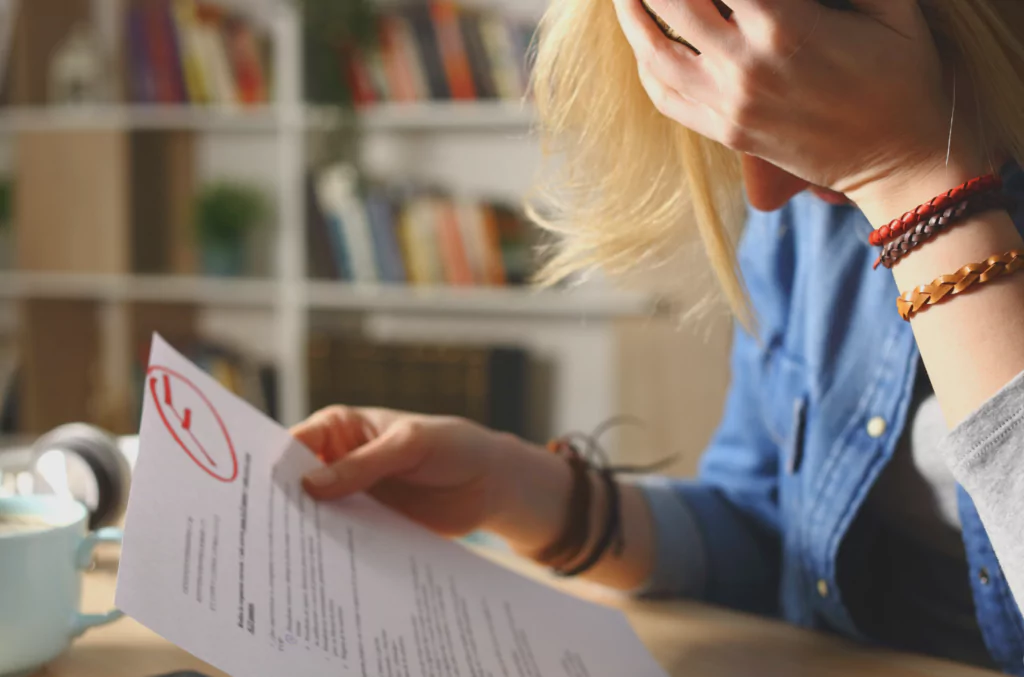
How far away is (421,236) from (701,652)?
1896mm

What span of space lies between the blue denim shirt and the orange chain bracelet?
0.15 metres

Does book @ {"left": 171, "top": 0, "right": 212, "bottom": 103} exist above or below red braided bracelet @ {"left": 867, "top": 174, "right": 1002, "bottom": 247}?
above

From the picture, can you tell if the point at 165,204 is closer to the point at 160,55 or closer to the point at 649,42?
the point at 160,55

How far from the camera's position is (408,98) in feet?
8.08

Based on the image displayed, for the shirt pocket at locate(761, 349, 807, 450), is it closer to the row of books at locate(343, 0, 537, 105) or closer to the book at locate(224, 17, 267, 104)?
the row of books at locate(343, 0, 537, 105)

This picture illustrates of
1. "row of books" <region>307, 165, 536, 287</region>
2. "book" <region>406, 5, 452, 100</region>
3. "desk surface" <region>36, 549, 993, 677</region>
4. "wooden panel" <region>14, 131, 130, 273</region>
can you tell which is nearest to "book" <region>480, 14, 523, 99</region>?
"book" <region>406, 5, 452, 100</region>

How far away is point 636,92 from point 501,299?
178 cm

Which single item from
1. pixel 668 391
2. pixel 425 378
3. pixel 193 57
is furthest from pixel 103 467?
pixel 193 57

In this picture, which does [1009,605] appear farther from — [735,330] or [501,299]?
[501,299]

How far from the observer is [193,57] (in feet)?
8.50

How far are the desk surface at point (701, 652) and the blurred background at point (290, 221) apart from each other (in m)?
1.49

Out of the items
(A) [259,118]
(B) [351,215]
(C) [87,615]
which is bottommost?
(C) [87,615]

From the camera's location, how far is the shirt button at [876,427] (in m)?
0.69

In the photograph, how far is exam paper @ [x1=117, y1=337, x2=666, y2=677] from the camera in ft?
1.46
